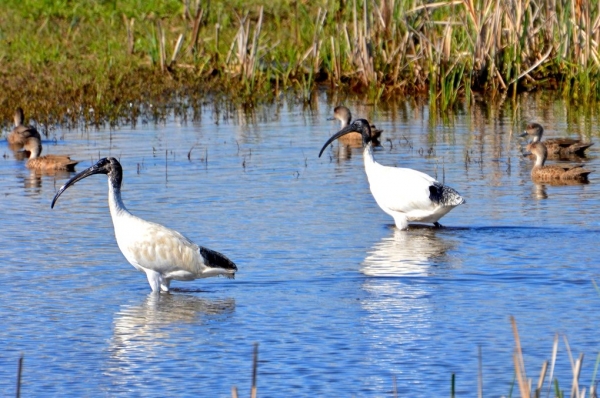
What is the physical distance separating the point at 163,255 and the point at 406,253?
2109 mm

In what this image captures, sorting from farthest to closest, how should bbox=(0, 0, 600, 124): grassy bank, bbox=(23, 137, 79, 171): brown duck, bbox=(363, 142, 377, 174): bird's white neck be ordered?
bbox=(0, 0, 600, 124): grassy bank → bbox=(23, 137, 79, 171): brown duck → bbox=(363, 142, 377, 174): bird's white neck

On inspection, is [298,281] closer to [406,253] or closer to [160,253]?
[160,253]

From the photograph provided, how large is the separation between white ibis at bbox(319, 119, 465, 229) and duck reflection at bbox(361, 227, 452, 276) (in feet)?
0.50

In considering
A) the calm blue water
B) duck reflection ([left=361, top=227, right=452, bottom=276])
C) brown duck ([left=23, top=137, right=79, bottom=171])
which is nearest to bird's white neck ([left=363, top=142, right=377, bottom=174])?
the calm blue water

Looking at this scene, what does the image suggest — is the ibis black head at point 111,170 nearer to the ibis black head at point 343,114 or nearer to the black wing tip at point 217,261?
the black wing tip at point 217,261

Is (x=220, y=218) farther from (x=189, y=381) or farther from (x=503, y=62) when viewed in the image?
(x=503, y=62)

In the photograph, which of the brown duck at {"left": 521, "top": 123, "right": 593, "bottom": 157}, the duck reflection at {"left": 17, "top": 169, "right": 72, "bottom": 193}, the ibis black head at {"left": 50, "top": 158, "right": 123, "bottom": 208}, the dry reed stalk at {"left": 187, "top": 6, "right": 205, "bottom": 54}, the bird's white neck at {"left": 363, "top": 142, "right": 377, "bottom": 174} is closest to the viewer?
the ibis black head at {"left": 50, "top": 158, "right": 123, "bottom": 208}

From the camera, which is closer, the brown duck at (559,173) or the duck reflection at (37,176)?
the brown duck at (559,173)

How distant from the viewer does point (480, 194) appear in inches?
476

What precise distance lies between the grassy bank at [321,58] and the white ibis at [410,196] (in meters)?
6.97

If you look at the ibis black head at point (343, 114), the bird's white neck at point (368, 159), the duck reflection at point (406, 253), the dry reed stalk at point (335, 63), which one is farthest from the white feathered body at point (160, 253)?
the dry reed stalk at point (335, 63)

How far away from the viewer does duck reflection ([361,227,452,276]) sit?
9.06 m

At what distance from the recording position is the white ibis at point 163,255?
844 centimetres

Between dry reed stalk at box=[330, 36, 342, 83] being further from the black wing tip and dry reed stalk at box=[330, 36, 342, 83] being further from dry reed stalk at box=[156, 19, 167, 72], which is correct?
the black wing tip
